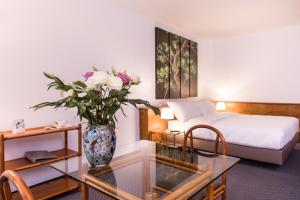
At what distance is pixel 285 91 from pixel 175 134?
111 inches

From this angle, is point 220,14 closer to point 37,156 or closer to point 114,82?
point 114,82

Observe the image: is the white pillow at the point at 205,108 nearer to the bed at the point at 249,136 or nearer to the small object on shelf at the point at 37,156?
the bed at the point at 249,136

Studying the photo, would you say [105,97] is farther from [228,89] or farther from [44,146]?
[228,89]

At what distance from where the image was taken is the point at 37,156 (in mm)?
2082

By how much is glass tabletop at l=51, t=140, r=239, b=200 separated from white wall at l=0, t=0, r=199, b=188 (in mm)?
951

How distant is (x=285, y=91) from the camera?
4.54 m

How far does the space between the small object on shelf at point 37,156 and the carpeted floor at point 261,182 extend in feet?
1.55

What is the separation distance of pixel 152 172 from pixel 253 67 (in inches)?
170

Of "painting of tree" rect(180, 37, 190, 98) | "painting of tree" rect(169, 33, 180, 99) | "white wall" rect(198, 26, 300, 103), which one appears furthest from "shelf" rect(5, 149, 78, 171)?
"white wall" rect(198, 26, 300, 103)

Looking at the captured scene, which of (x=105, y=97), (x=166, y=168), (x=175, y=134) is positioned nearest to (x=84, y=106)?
(x=105, y=97)

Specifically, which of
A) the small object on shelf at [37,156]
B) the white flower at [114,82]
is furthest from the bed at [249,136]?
the white flower at [114,82]

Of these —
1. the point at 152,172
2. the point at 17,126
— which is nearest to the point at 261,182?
the point at 152,172

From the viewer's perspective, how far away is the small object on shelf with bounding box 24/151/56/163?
2037 millimetres

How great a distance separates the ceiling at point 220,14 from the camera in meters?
3.15
